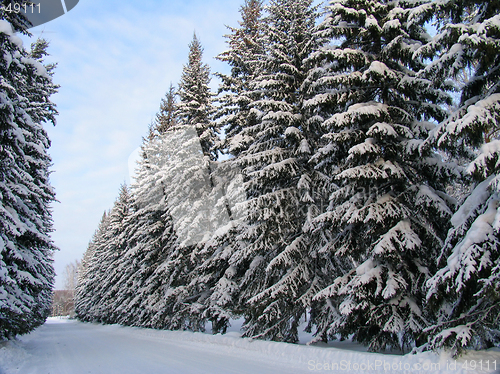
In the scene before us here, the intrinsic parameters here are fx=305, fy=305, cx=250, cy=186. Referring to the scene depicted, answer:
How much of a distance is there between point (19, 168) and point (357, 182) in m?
12.4

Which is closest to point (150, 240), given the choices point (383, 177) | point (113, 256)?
point (113, 256)

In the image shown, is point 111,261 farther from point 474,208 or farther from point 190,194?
point 474,208

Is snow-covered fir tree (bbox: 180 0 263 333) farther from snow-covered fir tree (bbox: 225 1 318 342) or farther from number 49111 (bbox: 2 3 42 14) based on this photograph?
number 49111 (bbox: 2 3 42 14)

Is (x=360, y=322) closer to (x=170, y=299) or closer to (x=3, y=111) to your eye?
(x=3, y=111)

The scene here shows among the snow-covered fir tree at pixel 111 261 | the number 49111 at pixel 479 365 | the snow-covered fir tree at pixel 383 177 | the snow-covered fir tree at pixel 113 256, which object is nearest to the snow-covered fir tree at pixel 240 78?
the snow-covered fir tree at pixel 383 177

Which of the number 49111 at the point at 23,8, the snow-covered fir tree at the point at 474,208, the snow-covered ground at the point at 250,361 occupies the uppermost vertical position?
the number 49111 at the point at 23,8

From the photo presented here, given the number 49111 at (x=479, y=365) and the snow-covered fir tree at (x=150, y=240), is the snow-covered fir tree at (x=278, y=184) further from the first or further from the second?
the snow-covered fir tree at (x=150, y=240)

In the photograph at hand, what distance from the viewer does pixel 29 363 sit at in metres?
10.9

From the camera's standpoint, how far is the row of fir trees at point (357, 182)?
5.82 metres

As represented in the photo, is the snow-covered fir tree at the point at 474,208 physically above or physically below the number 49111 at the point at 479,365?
above

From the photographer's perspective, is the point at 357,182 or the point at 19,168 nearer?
the point at 357,182

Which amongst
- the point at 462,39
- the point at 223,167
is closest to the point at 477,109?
the point at 462,39

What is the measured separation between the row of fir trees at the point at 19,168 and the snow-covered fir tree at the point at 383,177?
851 centimetres

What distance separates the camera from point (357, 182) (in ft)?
29.0
